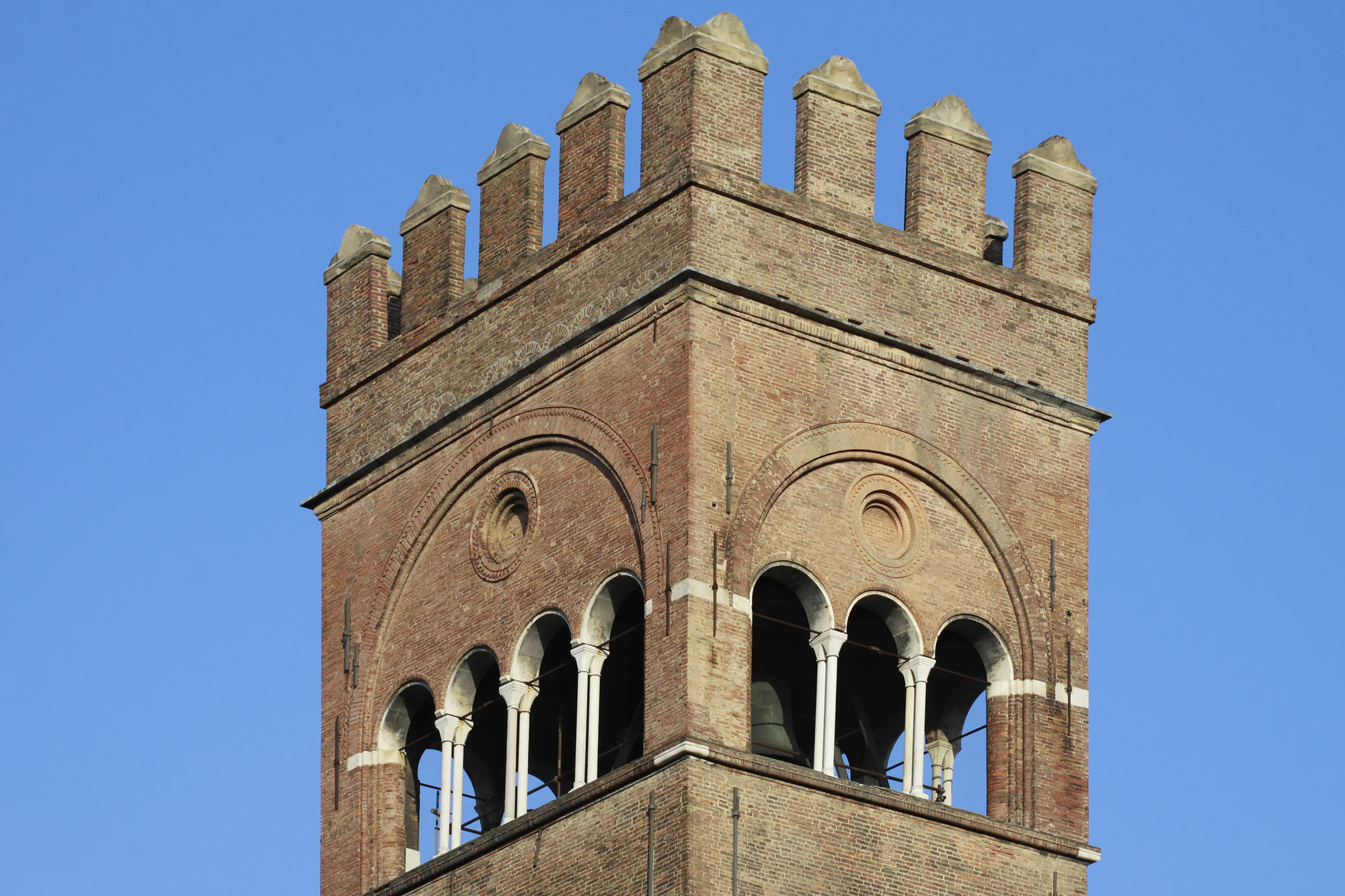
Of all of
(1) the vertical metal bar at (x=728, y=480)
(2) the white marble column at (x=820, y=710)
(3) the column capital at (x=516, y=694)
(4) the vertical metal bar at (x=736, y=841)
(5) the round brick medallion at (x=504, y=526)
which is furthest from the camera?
(5) the round brick medallion at (x=504, y=526)

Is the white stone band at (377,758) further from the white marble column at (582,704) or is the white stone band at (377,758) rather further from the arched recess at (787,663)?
the arched recess at (787,663)

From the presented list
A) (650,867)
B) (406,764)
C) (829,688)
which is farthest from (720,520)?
(406,764)

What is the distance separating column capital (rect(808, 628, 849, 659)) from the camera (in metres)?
40.9

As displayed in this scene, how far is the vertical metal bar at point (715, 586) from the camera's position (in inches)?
1572

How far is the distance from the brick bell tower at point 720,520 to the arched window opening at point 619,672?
2.3 inches

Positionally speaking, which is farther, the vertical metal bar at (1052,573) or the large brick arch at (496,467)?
the vertical metal bar at (1052,573)

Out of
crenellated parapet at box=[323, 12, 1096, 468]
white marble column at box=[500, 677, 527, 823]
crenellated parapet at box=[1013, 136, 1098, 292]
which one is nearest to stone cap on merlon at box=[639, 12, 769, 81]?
crenellated parapet at box=[323, 12, 1096, 468]

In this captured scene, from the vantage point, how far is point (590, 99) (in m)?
43.5

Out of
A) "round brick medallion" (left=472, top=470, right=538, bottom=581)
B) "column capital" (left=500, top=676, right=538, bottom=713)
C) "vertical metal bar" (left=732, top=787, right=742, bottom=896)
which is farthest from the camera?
"round brick medallion" (left=472, top=470, right=538, bottom=581)

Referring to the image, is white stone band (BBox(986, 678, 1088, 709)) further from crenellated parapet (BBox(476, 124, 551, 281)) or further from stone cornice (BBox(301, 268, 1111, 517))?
crenellated parapet (BBox(476, 124, 551, 281))

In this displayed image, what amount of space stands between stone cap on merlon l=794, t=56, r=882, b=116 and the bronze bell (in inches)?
266

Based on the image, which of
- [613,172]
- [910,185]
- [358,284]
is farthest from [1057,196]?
[358,284]

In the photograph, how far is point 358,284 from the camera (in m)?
46.8

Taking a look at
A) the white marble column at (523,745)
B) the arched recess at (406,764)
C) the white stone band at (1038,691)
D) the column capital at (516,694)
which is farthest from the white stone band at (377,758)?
the white stone band at (1038,691)
